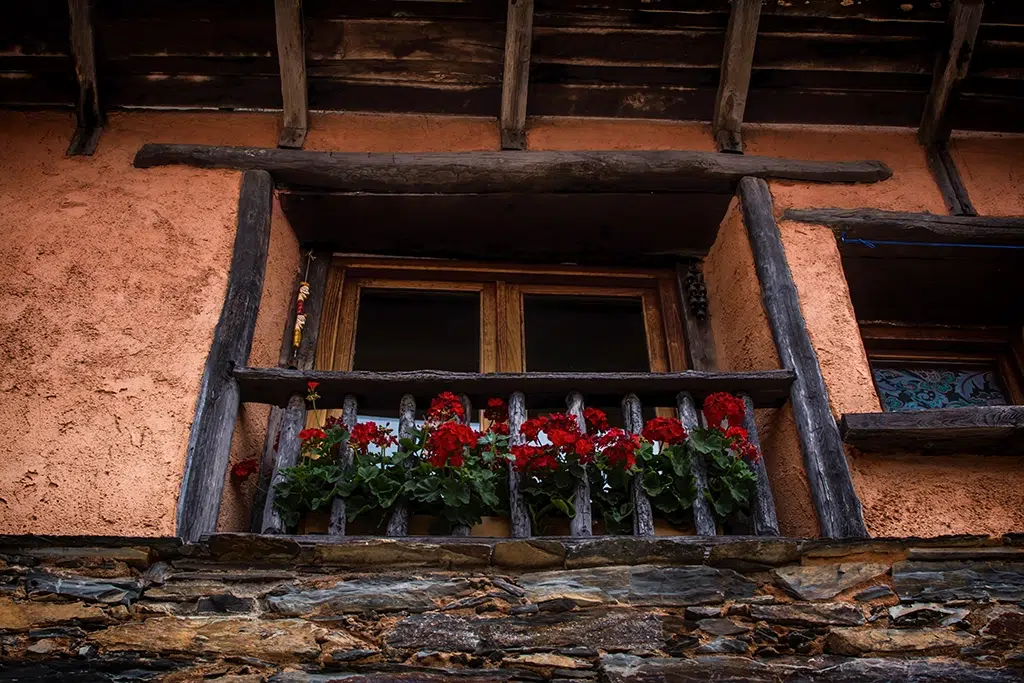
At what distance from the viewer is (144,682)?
304 centimetres

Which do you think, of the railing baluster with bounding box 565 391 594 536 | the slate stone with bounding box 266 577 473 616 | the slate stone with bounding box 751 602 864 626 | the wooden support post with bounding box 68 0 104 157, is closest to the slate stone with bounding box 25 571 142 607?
the slate stone with bounding box 266 577 473 616

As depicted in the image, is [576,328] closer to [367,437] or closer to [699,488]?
[699,488]

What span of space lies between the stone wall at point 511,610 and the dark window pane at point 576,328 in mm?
2033

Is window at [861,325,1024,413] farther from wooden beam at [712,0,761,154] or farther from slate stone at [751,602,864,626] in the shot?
slate stone at [751,602,864,626]

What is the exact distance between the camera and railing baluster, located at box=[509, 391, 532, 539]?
360 centimetres

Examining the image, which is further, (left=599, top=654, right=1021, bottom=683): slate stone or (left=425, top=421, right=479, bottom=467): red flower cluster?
(left=425, top=421, right=479, bottom=467): red flower cluster

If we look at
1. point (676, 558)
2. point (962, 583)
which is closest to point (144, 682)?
point (676, 558)

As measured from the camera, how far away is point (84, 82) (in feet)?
16.3

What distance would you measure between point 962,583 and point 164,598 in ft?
8.78

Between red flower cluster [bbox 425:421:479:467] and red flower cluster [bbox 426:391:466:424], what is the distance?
158 mm

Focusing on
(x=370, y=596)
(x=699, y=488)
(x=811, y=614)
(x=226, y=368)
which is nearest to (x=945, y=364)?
(x=699, y=488)

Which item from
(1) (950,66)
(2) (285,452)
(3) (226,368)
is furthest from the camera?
(1) (950,66)

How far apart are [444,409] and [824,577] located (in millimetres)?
1489

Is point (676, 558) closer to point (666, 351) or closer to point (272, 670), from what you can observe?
point (272, 670)
